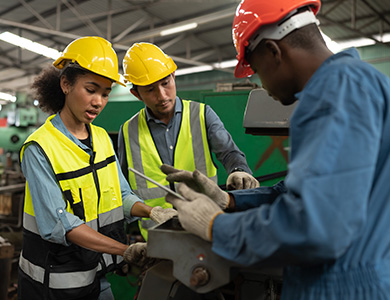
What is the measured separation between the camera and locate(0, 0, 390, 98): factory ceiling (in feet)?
18.4

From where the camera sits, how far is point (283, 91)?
804 mm

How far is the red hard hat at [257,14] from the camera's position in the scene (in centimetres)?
78

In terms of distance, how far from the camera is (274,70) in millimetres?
789

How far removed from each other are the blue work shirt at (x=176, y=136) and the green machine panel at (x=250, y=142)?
0.44 meters

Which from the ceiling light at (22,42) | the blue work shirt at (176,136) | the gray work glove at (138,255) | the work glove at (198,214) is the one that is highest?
the ceiling light at (22,42)

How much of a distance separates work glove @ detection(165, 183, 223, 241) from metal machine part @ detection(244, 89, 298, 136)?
54cm

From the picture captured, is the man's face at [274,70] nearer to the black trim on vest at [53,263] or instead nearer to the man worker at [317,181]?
the man worker at [317,181]

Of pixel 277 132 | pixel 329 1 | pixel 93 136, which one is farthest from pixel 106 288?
pixel 329 1

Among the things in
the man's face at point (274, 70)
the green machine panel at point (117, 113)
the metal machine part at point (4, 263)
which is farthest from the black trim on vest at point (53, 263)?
the green machine panel at point (117, 113)

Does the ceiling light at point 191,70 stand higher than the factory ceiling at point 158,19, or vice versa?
the factory ceiling at point 158,19

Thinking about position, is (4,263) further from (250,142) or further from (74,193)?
(250,142)

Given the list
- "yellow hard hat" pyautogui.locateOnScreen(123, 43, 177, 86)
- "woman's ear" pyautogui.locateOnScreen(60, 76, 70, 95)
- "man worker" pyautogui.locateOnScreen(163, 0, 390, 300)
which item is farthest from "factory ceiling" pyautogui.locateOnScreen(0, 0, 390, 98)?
"man worker" pyautogui.locateOnScreen(163, 0, 390, 300)

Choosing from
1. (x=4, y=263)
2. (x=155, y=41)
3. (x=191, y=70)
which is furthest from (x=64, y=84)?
(x=191, y=70)

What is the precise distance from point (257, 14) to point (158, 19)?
611cm
